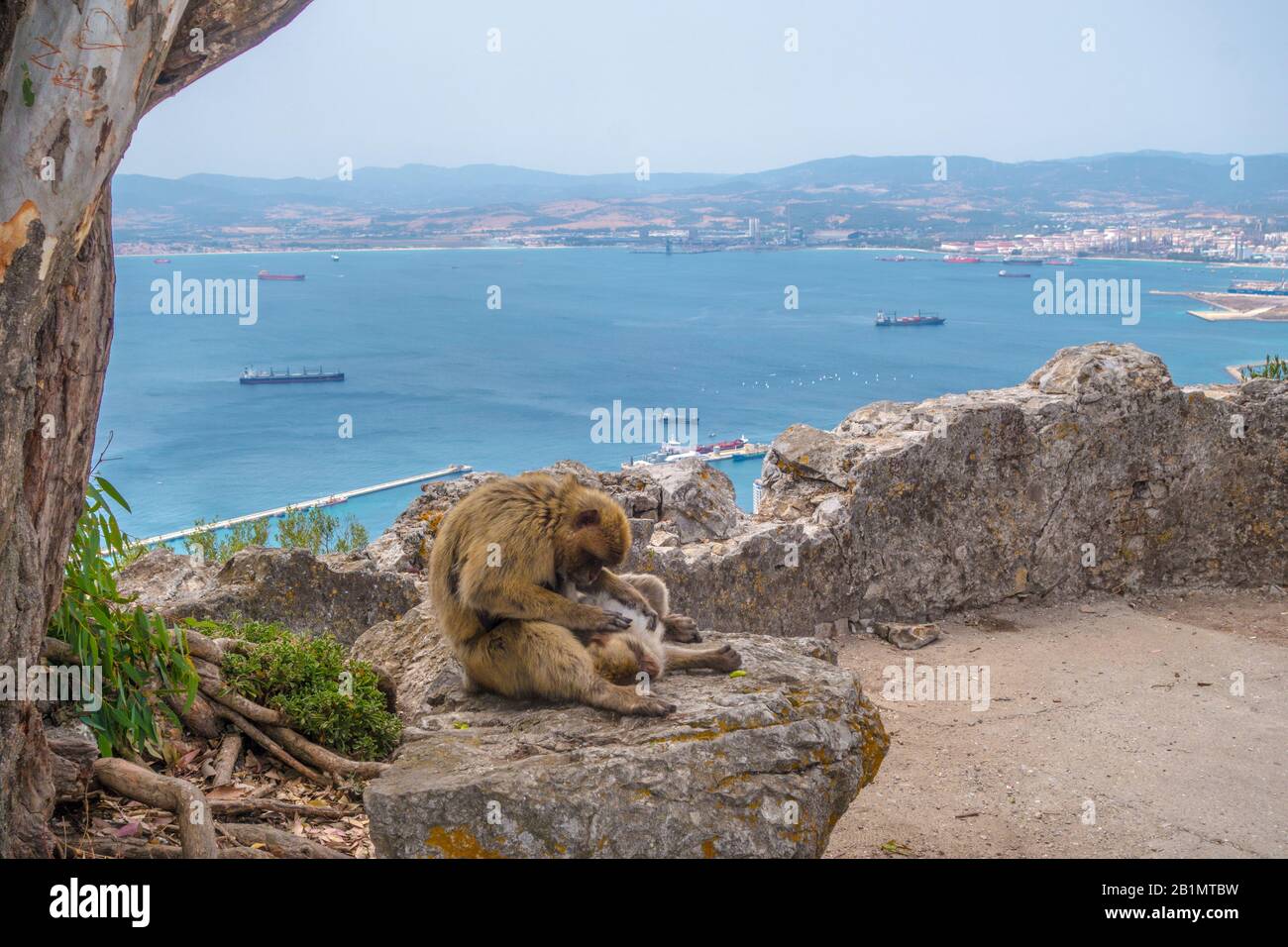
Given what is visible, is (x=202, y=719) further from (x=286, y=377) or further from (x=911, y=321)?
(x=911, y=321)

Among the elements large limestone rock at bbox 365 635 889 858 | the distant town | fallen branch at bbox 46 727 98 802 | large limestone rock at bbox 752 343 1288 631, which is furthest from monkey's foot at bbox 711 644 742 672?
the distant town

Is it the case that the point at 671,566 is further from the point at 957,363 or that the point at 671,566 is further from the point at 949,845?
the point at 957,363

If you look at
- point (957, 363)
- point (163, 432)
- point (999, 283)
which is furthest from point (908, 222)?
point (163, 432)

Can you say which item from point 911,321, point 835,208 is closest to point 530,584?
point 911,321

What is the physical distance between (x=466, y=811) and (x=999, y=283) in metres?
147

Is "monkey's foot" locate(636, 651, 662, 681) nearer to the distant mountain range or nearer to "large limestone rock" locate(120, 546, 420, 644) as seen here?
"large limestone rock" locate(120, 546, 420, 644)

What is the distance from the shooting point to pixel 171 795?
200 inches

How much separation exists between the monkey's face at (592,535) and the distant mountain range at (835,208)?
4043 inches

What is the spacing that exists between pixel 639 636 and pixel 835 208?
145m

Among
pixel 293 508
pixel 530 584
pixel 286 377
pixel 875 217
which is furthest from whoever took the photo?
pixel 875 217

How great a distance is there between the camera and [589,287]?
16275cm

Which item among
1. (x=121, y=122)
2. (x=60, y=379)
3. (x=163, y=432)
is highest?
(x=121, y=122)

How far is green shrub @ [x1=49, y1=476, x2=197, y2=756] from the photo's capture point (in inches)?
208

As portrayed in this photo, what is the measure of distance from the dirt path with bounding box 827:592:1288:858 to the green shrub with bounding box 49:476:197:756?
4.38 m
